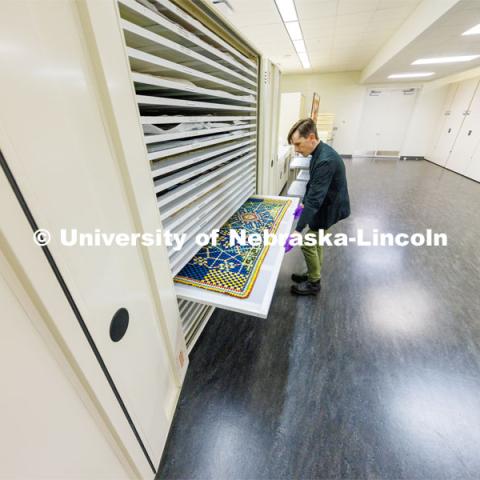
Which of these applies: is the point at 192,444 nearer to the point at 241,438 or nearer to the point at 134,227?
the point at 241,438

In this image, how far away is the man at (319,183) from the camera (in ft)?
5.36

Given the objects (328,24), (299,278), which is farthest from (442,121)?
(299,278)

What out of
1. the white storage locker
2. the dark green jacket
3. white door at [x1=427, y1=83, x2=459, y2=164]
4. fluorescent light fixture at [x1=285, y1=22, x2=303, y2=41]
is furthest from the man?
white door at [x1=427, y1=83, x2=459, y2=164]

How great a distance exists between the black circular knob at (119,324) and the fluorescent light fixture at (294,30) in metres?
5.13

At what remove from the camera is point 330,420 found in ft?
4.03

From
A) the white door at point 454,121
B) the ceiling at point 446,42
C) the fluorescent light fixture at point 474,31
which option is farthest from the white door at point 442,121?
the fluorescent light fixture at point 474,31

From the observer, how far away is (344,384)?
4.60ft

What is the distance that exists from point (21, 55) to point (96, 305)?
54cm

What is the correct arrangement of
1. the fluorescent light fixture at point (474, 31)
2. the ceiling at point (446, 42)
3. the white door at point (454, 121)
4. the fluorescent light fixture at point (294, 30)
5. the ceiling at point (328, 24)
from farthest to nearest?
1. the white door at point (454, 121)
2. the fluorescent light fixture at point (294, 30)
3. the ceiling at point (328, 24)
4. the fluorescent light fixture at point (474, 31)
5. the ceiling at point (446, 42)

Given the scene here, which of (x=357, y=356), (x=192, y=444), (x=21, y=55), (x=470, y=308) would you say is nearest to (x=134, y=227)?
(x=21, y=55)

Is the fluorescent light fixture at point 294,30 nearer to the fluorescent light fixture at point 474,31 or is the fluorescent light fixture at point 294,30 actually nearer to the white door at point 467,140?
the fluorescent light fixture at point 474,31

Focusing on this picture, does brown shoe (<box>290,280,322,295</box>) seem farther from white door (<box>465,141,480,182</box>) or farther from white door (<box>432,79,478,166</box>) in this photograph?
white door (<box>432,79,478,166</box>)

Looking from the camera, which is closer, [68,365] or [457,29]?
[68,365]

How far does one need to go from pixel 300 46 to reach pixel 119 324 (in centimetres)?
660
